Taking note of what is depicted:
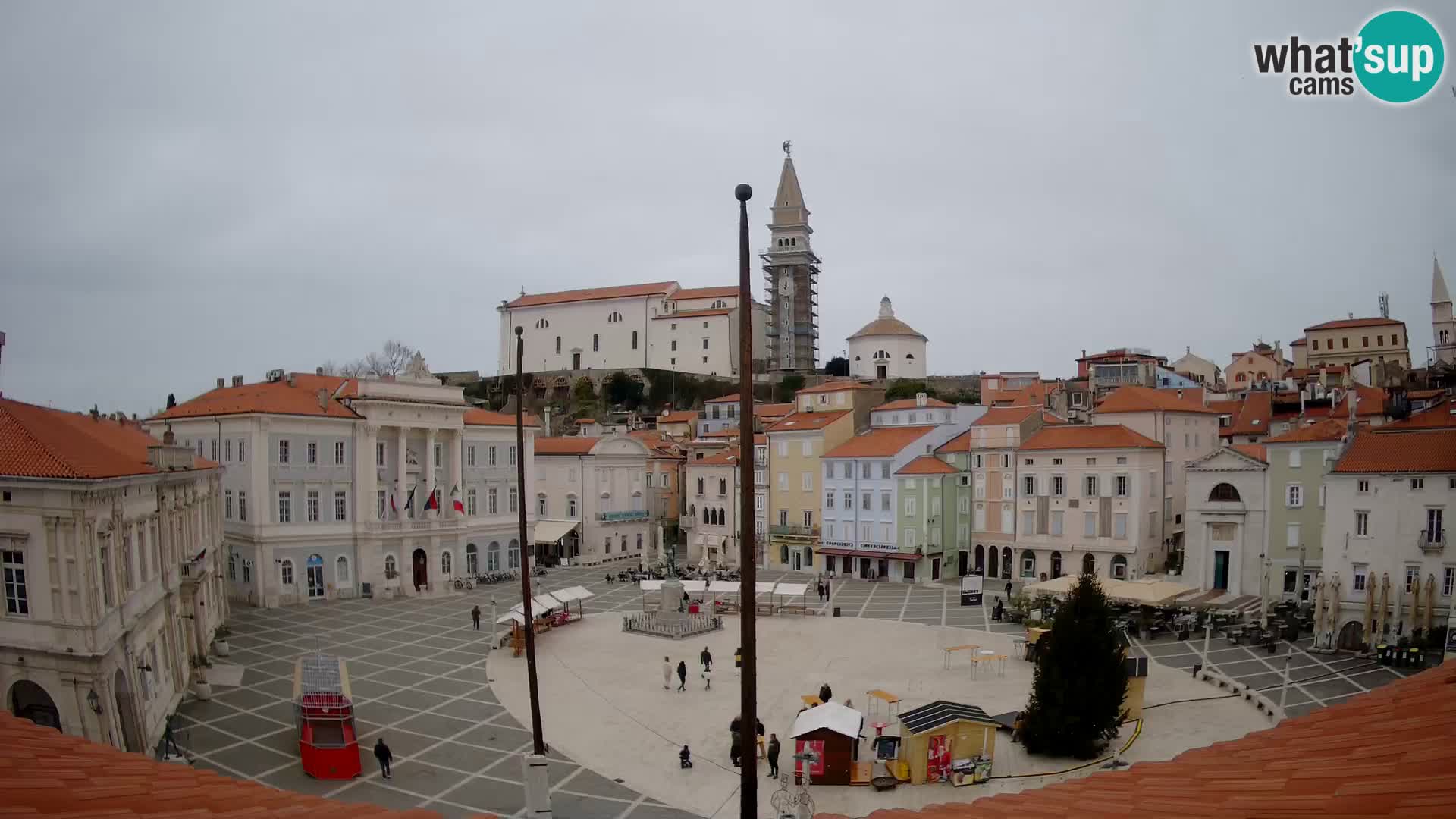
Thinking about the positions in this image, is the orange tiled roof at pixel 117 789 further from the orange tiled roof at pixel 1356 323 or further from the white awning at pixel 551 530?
the orange tiled roof at pixel 1356 323

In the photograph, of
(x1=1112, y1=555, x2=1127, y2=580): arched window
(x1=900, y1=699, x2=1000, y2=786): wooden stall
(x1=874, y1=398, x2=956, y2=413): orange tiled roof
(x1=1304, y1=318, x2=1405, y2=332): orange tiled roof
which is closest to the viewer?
(x1=900, y1=699, x2=1000, y2=786): wooden stall

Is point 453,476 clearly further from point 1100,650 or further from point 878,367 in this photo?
point 878,367

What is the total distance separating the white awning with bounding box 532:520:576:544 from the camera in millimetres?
60562

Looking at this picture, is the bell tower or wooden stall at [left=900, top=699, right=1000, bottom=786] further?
the bell tower

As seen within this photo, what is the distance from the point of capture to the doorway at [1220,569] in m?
43.8

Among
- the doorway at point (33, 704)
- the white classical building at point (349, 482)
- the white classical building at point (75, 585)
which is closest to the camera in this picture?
the white classical building at point (75, 585)

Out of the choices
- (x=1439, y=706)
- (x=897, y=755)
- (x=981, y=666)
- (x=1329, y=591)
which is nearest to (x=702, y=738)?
(x=897, y=755)

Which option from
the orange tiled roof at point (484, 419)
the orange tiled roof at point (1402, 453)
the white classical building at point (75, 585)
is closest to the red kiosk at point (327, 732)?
the white classical building at point (75, 585)

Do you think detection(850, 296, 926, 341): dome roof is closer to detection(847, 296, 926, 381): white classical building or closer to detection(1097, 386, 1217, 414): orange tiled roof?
detection(847, 296, 926, 381): white classical building

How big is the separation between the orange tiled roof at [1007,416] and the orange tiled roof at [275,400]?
121 feet

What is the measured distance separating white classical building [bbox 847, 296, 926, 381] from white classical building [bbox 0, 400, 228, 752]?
9074 cm

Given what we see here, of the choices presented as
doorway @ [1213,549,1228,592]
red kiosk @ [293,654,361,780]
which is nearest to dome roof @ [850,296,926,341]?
doorway @ [1213,549,1228,592]

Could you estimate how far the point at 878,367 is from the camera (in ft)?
356

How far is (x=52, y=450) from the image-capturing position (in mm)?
20328
